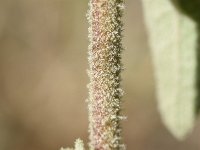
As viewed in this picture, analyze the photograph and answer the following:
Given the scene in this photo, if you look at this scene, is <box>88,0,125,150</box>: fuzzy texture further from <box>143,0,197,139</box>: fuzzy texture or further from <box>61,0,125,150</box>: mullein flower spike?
<box>143,0,197,139</box>: fuzzy texture

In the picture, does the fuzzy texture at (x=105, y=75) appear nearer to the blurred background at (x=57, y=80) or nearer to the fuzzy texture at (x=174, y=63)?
the fuzzy texture at (x=174, y=63)

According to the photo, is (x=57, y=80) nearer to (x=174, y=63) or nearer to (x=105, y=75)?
(x=174, y=63)

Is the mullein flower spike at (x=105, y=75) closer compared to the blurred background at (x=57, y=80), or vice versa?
the mullein flower spike at (x=105, y=75)

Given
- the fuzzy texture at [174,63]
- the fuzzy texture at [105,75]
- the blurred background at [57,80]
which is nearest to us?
the fuzzy texture at [105,75]

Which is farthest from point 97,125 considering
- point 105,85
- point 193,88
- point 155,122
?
point 155,122

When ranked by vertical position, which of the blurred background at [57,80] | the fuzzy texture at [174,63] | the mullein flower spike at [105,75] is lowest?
the mullein flower spike at [105,75]

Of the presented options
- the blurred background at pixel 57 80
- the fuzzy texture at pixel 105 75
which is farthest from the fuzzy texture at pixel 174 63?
the blurred background at pixel 57 80

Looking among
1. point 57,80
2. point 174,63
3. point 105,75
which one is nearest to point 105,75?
point 105,75

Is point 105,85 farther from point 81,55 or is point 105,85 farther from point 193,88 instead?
point 81,55

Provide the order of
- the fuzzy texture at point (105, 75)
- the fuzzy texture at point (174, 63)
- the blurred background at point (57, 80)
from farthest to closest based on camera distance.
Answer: the blurred background at point (57, 80) < the fuzzy texture at point (174, 63) < the fuzzy texture at point (105, 75)
